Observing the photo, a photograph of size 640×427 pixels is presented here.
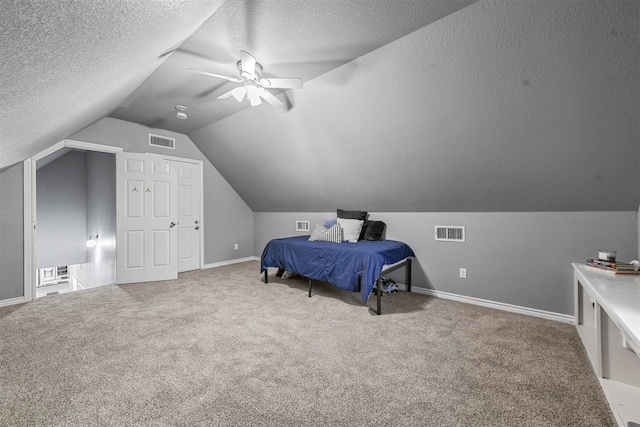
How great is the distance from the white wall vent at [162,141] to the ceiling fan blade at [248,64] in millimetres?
3284

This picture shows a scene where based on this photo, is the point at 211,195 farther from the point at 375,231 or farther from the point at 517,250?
the point at 517,250

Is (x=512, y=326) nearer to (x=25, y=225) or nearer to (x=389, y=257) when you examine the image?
(x=389, y=257)

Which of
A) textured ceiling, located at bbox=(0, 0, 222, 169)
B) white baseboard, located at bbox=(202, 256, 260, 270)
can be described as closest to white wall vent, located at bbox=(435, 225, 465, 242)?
textured ceiling, located at bbox=(0, 0, 222, 169)

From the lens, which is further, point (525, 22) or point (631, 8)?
point (525, 22)

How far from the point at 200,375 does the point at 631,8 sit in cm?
363

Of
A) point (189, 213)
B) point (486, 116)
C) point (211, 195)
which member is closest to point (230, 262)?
point (189, 213)

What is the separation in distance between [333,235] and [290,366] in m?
2.16

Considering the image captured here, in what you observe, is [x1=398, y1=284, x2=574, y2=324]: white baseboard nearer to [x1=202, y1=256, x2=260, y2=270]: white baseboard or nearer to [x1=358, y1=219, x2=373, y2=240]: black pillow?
[x1=358, y1=219, x2=373, y2=240]: black pillow

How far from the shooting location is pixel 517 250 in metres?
3.01

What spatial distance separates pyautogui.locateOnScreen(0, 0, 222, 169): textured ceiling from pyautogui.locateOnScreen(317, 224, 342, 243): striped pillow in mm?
2800

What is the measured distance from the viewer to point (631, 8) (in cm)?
158

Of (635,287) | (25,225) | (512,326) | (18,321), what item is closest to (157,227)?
(25,225)

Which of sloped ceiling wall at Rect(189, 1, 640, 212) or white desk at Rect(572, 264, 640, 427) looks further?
sloped ceiling wall at Rect(189, 1, 640, 212)

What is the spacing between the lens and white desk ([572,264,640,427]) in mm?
1371
